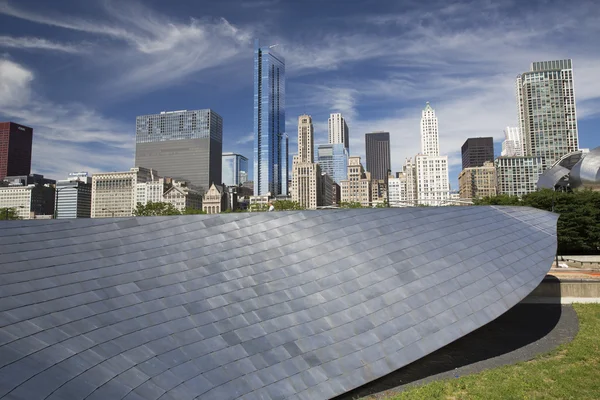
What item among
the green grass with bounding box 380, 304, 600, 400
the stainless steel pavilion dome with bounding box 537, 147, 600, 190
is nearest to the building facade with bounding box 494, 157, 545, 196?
the stainless steel pavilion dome with bounding box 537, 147, 600, 190

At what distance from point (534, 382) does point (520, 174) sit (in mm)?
189015

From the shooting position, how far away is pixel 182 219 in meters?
12.0

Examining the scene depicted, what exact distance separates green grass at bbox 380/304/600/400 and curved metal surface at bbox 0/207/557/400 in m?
1.66

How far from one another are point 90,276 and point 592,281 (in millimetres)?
26352

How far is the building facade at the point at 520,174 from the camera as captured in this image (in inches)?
6836

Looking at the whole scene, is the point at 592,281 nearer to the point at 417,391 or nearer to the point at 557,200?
the point at 417,391

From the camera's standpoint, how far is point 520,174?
174 m

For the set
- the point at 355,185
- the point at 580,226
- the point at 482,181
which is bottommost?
the point at 580,226

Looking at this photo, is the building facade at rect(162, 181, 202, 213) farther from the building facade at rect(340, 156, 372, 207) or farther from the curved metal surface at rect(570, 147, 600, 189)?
the curved metal surface at rect(570, 147, 600, 189)

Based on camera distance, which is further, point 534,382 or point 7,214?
point 7,214

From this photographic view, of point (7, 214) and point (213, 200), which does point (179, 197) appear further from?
point (7, 214)

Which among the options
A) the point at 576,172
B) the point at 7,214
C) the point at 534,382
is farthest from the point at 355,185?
Result: the point at 534,382

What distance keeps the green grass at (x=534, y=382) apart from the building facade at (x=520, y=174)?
180 m

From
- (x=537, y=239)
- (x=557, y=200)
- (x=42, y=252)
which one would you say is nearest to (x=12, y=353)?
(x=42, y=252)
